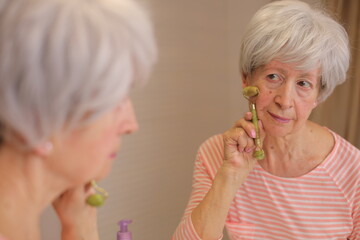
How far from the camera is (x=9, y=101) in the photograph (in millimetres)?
551

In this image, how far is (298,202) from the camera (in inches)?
49.1

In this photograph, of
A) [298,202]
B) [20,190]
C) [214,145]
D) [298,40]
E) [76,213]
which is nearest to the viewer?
[20,190]

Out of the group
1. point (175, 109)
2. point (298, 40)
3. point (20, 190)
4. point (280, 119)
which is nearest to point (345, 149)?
point (280, 119)

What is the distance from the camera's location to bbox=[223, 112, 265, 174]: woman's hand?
1160 millimetres

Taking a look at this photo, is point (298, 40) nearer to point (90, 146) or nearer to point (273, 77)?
point (273, 77)

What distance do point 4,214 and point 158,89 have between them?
1.09 m

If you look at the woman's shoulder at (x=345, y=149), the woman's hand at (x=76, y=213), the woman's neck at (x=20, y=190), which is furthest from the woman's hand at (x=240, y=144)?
the woman's neck at (x=20, y=190)

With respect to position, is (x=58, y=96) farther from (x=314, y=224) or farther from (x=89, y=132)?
(x=314, y=224)

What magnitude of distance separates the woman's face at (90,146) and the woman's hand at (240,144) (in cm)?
53

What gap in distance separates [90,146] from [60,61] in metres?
0.16

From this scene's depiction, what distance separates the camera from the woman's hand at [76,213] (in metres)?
0.85

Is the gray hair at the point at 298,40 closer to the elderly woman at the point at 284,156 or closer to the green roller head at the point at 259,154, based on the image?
the elderly woman at the point at 284,156

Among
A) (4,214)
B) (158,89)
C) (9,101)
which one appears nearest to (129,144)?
(158,89)

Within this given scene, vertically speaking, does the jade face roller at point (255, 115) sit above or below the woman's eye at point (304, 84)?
below
